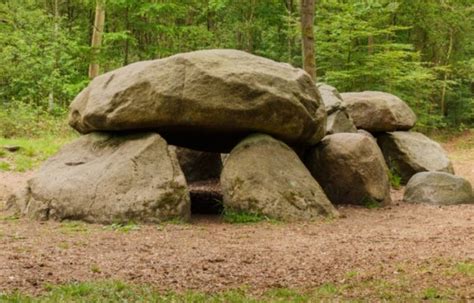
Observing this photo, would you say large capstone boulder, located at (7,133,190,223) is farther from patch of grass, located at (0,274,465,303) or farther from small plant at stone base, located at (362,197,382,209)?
small plant at stone base, located at (362,197,382,209)

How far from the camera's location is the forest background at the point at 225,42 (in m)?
22.5

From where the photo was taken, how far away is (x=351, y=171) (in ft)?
38.4

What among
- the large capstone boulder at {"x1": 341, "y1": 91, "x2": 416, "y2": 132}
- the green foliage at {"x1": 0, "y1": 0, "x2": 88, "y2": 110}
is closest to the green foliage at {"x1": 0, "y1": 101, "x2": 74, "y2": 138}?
the green foliage at {"x1": 0, "y1": 0, "x2": 88, "y2": 110}

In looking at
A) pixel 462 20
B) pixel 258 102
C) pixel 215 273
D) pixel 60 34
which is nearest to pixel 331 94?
pixel 258 102

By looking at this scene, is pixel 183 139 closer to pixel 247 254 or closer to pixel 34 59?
pixel 247 254

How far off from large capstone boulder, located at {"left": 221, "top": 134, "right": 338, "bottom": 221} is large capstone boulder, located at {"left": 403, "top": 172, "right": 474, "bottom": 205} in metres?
2.83

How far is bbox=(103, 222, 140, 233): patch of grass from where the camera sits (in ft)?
28.2

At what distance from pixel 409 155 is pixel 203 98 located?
25.6ft

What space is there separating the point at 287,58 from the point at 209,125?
74.5ft

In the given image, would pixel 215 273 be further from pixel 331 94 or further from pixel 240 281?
pixel 331 94

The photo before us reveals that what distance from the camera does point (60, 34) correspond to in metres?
25.5

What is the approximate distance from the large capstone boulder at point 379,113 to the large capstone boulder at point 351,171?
13.3ft

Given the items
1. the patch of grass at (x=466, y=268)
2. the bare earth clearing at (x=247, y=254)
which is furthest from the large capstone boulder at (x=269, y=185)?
the patch of grass at (x=466, y=268)

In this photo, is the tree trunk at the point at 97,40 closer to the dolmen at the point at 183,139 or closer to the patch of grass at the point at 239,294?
the dolmen at the point at 183,139
